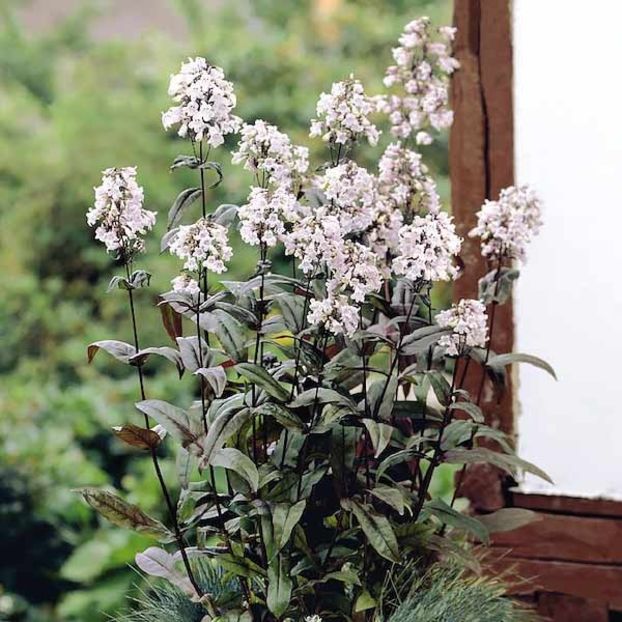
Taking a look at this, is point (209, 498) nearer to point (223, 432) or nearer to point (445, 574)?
point (223, 432)

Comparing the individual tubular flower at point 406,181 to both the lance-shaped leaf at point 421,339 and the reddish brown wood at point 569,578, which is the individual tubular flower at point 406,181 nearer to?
the lance-shaped leaf at point 421,339

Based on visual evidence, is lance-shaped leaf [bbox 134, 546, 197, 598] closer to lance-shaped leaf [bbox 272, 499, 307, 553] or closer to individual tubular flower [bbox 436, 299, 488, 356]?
lance-shaped leaf [bbox 272, 499, 307, 553]

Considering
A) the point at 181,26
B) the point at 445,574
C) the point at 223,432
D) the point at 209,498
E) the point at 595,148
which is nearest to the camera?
the point at 223,432

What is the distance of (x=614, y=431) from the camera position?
1780 mm

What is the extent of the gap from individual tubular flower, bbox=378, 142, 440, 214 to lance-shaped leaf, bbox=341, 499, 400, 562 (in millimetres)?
401

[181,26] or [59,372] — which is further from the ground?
[181,26]

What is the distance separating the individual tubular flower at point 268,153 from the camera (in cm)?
125

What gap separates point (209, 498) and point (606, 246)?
762mm

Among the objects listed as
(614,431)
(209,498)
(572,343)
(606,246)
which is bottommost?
(209,498)

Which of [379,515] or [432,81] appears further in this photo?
[432,81]

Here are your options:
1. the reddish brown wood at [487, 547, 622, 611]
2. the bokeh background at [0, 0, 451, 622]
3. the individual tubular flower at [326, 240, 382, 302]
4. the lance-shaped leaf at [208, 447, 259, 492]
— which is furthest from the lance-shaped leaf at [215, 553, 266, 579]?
the bokeh background at [0, 0, 451, 622]

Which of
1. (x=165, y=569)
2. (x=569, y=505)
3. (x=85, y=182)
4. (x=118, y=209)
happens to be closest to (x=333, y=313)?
(x=118, y=209)

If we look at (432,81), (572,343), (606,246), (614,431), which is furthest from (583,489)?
(432,81)

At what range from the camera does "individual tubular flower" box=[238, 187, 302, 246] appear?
122 centimetres
